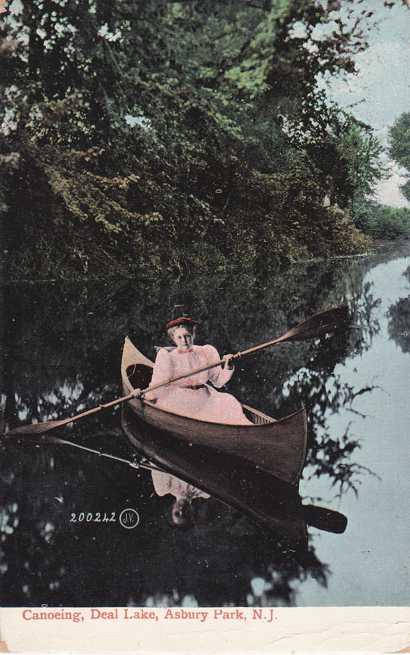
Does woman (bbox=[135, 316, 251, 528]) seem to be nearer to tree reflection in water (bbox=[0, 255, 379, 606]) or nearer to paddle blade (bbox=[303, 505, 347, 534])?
tree reflection in water (bbox=[0, 255, 379, 606])

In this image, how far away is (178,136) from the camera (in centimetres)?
202

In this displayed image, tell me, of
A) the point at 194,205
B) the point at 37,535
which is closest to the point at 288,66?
the point at 194,205

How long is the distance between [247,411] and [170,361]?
26 centimetres

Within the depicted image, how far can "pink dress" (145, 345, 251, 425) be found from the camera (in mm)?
1972

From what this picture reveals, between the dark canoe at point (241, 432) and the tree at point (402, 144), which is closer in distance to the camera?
the dark canoe at point (241, 432)

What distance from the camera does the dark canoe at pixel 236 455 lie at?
1.89 metres

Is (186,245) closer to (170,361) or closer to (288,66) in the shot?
(170,361)

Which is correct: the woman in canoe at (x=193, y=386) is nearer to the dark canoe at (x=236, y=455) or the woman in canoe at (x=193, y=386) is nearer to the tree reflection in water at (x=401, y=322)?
the dark canoe at (x=236, y=455)

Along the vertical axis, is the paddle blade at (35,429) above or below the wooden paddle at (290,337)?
below

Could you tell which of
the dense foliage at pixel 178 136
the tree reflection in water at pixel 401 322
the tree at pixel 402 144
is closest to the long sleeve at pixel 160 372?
the dense foliage at pixel 178 136

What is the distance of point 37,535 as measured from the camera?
1.98 meters

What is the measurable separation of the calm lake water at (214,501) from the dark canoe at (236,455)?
0.14 ft

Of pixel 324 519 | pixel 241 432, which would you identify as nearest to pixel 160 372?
pixel 241 432

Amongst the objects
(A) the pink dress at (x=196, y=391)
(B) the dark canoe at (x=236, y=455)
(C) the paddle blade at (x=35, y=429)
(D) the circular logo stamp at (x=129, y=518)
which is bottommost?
(D) the circular logo stamp at (x=129, y=518)
